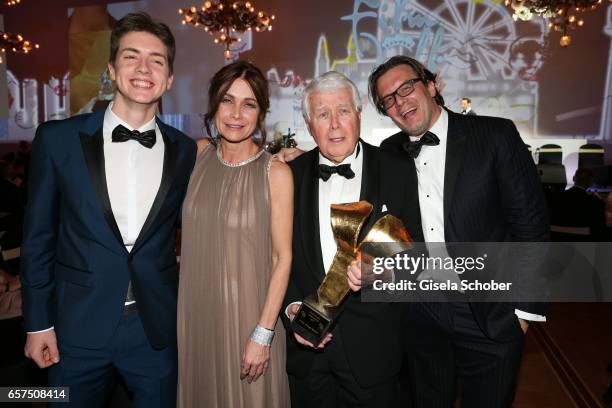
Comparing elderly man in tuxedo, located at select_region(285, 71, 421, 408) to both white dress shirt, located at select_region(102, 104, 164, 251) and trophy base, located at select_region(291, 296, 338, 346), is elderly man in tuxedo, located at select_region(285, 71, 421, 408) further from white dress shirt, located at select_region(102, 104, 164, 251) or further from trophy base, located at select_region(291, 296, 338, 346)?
white dress shirt, located at select_region(102, 104, 164, 251)

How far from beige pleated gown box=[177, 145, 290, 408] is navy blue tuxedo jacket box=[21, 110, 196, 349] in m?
0.18

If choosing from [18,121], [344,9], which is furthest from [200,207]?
[18,121]

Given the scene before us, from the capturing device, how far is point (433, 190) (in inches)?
79.7

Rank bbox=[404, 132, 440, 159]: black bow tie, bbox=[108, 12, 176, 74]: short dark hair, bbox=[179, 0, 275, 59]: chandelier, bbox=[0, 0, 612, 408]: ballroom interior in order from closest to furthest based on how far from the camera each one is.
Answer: bbox=[108, 12, 176, 74]: short dark hair → bbox=[404, 132, 440, 159]: black bow tie → bbox=[0, 0, 612, 408]: ballroom interior → bbox=[179, 0, 275, 59]: chandelier

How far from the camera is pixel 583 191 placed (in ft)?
15.3

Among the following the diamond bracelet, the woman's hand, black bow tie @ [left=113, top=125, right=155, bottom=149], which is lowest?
the woman's hand

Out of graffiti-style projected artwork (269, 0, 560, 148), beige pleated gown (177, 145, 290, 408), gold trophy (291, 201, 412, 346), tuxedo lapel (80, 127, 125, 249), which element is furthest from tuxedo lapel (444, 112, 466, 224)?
graffiti-style projected artwork (269, 0, 560, 148)

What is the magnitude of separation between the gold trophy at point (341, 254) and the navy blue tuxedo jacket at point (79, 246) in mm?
692

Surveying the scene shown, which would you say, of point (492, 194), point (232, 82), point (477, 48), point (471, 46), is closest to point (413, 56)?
point (471, 46)

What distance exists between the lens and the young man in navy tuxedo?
5.49 ft

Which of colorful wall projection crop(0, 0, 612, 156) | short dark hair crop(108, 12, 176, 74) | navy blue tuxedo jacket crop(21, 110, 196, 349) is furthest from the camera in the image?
colorful wall projection crop(0, 0, 612, 156)

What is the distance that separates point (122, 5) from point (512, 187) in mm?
13130

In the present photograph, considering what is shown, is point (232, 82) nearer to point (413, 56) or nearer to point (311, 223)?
point (311, 223)

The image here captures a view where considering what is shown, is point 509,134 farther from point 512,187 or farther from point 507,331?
point 507,331
